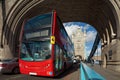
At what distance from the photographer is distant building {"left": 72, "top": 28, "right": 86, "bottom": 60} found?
4227 inches

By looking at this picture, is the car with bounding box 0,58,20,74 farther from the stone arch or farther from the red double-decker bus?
the stone arch

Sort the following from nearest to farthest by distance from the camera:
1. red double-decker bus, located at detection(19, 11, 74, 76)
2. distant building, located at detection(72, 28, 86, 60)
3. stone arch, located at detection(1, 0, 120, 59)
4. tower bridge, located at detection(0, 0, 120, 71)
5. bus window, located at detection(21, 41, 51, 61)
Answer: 1. red double-decker bus, located at detection(19, 11, 74, 76)
2. bus window, located at detection(21, 41, 51, 61)
3. tower bridge, located at detection(0, 0, 120, 71)
4. stone arch, located at detection(1, 0, 120, 59)
5. distant building, located at detection(72, 28, 86, 60)

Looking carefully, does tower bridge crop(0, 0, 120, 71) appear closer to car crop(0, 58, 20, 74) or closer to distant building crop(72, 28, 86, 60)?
car crop(0, 58, 20, 74)

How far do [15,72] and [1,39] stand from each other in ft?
38.0

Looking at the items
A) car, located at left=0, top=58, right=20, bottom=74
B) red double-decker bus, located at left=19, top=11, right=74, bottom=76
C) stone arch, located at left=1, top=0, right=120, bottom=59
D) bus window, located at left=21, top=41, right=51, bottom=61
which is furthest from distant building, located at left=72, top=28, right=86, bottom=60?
bus window, located at left=21, top=41, right=51, bottom=61

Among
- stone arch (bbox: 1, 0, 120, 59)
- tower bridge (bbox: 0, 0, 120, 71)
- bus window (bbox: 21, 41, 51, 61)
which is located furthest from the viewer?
stone arch (bbox: 1, 0, 120, 59)

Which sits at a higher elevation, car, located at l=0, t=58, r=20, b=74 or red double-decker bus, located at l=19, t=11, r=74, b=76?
red double-decker bus, located at l=19, t=11, r=74, b=76

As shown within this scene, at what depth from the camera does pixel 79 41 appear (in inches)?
4309

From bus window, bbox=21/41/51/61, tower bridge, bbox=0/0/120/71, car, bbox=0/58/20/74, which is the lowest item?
car, bbox=0/58/20/74

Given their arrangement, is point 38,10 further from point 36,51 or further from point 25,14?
point 36,51

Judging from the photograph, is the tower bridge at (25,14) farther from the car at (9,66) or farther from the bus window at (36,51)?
the bus window at (36,51)

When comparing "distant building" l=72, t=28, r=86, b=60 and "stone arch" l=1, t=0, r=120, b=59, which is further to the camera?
"distant building" l=72, t=28, r=86, b=60

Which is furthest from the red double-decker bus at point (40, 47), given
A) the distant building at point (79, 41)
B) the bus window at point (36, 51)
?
the distant building at point (79, 41)

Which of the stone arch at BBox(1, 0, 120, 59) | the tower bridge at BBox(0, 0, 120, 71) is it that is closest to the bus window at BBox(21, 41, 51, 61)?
the stone arch at BBox(1, 0, 120, 59)
